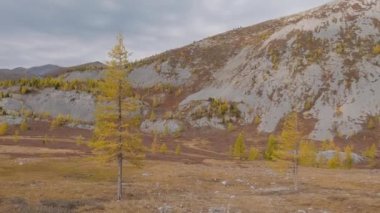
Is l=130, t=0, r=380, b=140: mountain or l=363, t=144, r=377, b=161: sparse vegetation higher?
l=130, t=0, r=380, b=140: mountain

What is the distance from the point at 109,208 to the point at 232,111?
143 m

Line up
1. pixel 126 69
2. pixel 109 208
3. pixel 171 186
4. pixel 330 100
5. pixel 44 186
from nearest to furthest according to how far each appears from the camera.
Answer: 1. pixel 109 208
2. pixel 126 69
3. pixel 44 186
4. pixel 171 186
5. pixel 330 100

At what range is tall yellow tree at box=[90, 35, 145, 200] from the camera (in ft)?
145

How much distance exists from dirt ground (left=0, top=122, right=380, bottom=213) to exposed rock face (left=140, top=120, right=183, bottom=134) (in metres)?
72.3

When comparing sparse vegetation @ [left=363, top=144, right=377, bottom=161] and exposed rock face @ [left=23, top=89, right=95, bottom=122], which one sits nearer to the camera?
sparse vegetation @ [left=363, top=144, right=377, bottom=161]

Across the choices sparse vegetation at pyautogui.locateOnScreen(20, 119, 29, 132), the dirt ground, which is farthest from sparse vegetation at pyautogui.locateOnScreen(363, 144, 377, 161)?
sparse vegetation at pyautogui.locateOnScreen(20, 119, 29, 132)

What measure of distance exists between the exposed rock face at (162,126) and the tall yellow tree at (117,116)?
408 ft

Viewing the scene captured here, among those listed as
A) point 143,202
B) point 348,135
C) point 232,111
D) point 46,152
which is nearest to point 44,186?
point 143,202

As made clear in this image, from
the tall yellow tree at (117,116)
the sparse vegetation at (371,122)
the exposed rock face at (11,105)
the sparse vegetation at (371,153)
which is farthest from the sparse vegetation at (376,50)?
the tall yellow tree at (117,116)

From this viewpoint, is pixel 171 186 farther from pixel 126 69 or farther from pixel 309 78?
pixel 309 78

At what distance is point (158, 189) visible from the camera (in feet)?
176

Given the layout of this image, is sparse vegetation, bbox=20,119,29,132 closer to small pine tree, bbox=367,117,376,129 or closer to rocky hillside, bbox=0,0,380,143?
rocky hillside, bbox=0,0,380,143

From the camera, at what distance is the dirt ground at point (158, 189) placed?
39.7 m

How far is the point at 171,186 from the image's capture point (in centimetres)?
5809
